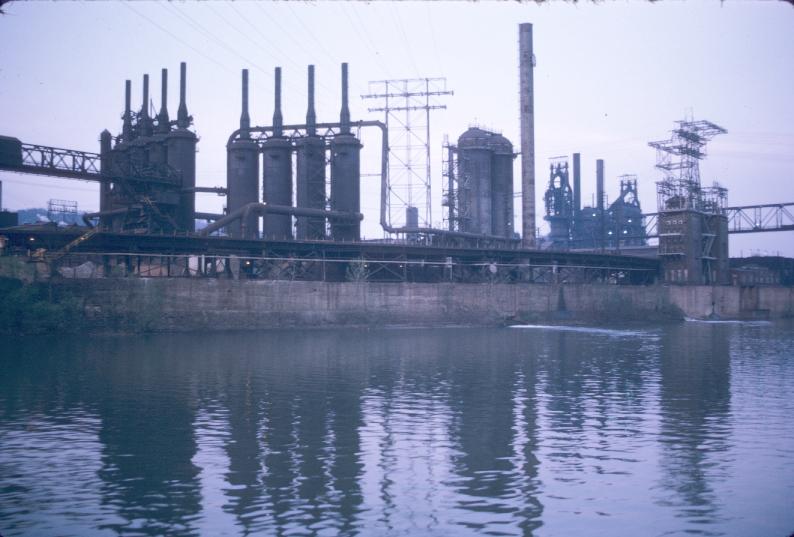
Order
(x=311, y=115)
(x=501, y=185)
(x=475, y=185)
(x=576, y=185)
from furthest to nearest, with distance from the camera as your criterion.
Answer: (x=576, y=185) < (x=501, y=185) < (x=475, y=185) < (x=311, y=115)

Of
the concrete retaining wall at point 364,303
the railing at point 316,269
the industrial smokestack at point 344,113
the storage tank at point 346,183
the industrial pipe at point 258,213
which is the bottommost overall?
the concrete retaining wall at point 364,303

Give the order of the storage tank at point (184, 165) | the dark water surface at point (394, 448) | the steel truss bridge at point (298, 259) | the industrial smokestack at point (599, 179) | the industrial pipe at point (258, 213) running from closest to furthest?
the dark water surface at point (394, 448) → the steel truss bridge at point (298, 259) → the industrial pipe at point (258, 213) → the storage tank at point (184, 165) → the industrial smokestack at point (599, 179)

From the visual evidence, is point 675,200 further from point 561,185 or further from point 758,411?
point 758,411

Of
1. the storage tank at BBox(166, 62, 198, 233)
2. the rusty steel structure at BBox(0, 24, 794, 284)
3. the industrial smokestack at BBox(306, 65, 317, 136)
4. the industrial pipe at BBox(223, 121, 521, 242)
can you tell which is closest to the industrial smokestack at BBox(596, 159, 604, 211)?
the rusty steel structure at BBox(0, 24, 794, 284)

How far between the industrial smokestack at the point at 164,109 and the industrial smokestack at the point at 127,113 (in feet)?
14.9

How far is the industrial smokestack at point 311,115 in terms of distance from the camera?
213ft

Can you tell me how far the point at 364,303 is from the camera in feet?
177

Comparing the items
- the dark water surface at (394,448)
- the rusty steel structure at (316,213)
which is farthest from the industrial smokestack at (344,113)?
the dark water surface at (394,448)

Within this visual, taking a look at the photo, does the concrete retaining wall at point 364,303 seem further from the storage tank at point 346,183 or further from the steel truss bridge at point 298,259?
the storage tank at point 346,183

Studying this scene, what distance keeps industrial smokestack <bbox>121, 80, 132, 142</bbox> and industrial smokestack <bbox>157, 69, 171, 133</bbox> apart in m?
4.54

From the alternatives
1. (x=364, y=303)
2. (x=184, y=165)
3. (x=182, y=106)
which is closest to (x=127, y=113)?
(x=182, y=106)

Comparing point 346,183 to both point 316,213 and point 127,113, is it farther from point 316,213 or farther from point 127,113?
point 127,113

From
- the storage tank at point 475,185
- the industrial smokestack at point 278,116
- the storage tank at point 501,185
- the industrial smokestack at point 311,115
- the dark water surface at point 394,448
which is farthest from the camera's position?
the storage tank at point 501,185

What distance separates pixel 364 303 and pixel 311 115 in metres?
20.0
